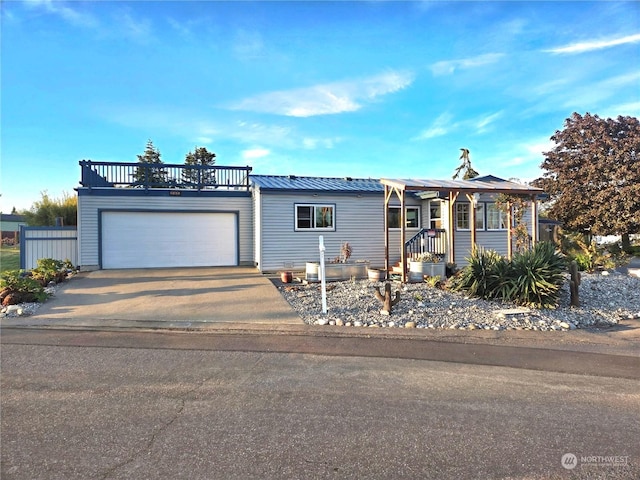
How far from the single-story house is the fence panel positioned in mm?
529

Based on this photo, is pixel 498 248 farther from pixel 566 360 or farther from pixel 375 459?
pixel 375 459

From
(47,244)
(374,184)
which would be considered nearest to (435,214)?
(374,184)

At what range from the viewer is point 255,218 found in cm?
1566

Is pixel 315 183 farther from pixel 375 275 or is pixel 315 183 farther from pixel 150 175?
pixel 150 175

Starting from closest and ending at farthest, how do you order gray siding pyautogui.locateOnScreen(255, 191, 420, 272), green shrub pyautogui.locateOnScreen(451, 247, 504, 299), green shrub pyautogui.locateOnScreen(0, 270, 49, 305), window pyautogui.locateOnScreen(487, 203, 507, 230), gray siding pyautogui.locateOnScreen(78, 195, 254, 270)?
green shrub pyautogui.locateOnScreen(0, 270, 49, 305)
green shrub pyautogui.locateOnScreen(451, 247, 504, 299)
gray siding pyautogui.locateOnScreen(255, 191, 420, 272)
gray siding pyautogui.locateOnScreen(78, 195, 254, 270)
window pyautogui.locateOnScreen(487, 203, 507, 230)

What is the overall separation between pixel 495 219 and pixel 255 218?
9.35m

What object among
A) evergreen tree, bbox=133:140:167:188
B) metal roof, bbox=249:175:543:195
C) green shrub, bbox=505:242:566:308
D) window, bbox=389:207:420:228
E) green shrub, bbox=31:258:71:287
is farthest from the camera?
window, bbox=389:207:420:228

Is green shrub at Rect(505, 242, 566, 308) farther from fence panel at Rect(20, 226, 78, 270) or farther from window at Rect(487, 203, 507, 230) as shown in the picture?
fence panel at Rect(20, 226, 78, 270)

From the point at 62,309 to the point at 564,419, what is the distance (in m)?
8.91

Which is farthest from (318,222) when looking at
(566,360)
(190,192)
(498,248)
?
(566,360)

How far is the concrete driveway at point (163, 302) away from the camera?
7.68 meters

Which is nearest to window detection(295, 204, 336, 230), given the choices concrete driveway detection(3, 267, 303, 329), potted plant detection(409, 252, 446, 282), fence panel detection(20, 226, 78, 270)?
concrete driveway detection(3, 267, 303, 329)

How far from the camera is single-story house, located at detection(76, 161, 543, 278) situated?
14484 millimetres

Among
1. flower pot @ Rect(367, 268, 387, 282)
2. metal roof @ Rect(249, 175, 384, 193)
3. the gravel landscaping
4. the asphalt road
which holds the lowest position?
the asphalt road
